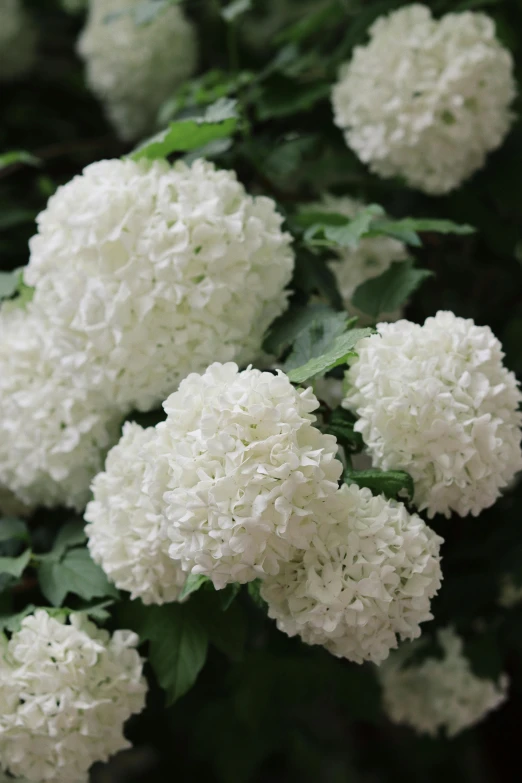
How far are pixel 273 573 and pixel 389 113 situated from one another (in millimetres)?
736

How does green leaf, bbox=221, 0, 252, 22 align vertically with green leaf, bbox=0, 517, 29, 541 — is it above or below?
above

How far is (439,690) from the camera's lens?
1471 mm

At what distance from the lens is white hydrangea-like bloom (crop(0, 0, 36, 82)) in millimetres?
1761

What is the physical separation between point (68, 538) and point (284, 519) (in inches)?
17.6

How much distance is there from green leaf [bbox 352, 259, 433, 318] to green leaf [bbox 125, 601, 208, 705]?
423mm

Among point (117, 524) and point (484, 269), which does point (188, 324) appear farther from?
point (484, 269)

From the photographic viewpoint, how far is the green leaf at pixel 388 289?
1.06 meters

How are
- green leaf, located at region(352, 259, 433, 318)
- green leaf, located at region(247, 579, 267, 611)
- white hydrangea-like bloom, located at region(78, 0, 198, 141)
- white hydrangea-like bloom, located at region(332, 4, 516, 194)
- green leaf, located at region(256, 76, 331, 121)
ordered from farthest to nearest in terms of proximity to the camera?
white hydrangea-like bloom, located at region(78, 0, 198, 141) < green leaf, located at region(256, 76, 331, 121) < white hydrangea-like bloom, located at region(332, 4, 516, 194) < green leaf, located at region(352, 259, 433, 318) < green leaf, located at region(247, 579, 267, 611)

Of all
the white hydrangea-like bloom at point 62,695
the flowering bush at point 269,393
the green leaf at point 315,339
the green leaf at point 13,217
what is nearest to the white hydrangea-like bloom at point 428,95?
the flowering bush at point 269,393

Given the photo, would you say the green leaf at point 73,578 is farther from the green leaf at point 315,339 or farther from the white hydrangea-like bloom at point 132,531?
the green leaf at point 315,339

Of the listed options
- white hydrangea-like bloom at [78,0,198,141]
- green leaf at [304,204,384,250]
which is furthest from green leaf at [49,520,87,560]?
white hydrangea-like bloom at [78,0,198,141]

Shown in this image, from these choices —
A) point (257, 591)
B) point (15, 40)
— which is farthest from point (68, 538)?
point (15, 40)

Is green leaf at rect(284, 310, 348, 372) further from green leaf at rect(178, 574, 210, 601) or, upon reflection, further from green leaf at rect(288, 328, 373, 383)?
green leaf at rect(178, 574, 210, 601)

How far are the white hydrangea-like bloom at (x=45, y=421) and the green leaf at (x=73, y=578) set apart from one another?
3.3 inches
